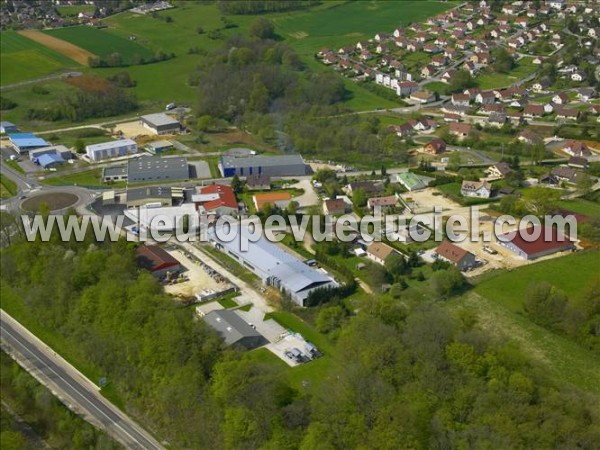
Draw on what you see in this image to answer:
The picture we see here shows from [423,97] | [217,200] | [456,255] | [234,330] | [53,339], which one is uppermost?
[234,330]

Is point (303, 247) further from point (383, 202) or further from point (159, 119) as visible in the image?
point (159, 119)

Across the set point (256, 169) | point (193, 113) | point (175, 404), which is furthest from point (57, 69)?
point (175, 404)

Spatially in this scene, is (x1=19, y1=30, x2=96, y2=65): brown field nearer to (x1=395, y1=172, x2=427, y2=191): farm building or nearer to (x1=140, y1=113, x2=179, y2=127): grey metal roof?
(x1=140, y1=113, x2=179, y2=127): grey metal roof

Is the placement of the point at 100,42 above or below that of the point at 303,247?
above

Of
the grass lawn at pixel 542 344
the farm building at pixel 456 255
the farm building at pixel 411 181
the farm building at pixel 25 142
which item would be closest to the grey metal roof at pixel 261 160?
the farm building at pixel 411 181

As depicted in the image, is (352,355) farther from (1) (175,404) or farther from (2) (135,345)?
(2) (135,345)

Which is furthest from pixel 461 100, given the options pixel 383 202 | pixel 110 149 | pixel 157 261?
pixel 157 261
